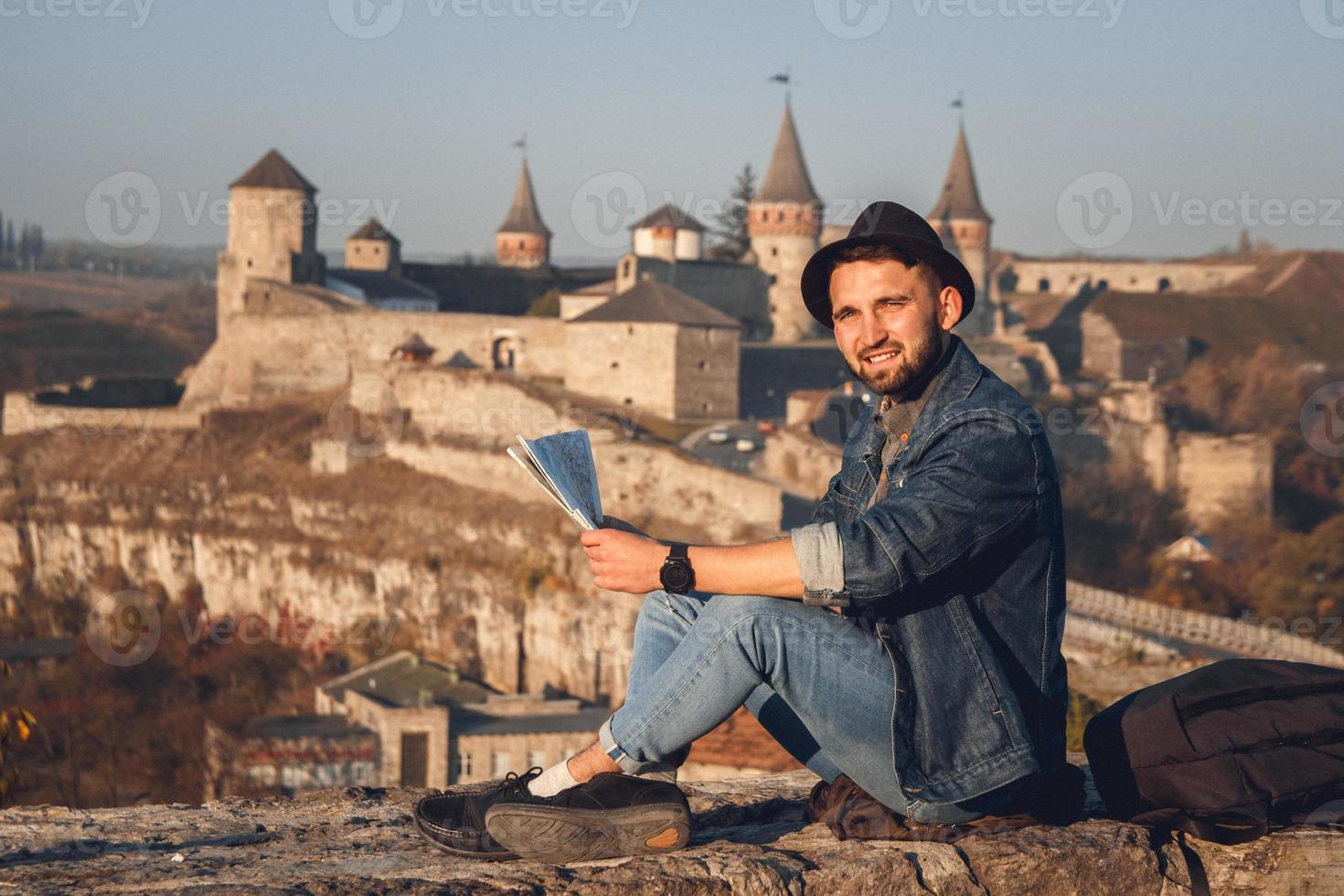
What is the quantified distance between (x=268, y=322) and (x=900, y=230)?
117 feet

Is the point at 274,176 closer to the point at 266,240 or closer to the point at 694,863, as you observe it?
the point at 266,240

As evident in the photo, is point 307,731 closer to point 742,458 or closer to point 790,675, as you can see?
point 742,458

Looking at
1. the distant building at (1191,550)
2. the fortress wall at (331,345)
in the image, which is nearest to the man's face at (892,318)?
the distant building at (1191,550)

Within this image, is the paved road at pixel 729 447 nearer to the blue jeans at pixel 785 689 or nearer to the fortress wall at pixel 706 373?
the fortress wall at pixel 706 373

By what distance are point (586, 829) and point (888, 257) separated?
1.48 metres

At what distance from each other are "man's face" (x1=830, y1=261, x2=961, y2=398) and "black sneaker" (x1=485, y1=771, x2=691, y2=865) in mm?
1098

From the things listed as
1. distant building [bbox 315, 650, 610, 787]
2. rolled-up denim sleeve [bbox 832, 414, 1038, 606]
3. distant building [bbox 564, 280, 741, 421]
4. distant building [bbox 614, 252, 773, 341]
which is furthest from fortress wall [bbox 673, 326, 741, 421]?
rolled-up denim sleeve [bbox 832, 414, 1038, 606]

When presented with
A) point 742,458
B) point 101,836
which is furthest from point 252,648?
point 101,836

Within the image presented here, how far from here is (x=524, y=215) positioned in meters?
54.2

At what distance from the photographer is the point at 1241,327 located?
47.6m

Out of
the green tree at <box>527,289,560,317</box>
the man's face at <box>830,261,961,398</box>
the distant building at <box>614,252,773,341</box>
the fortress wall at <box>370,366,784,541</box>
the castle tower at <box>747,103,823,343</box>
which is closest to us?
the man's face at <box>830,261,961,398</box>

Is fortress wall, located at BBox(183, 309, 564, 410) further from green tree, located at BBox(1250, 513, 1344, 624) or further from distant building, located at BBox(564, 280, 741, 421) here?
green tree, located at BBox(1250, 513, 1344, 624)

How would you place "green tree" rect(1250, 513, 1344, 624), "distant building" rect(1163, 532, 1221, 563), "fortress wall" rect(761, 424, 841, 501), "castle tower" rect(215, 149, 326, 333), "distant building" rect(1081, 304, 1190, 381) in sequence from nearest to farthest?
1. "green tree" rect(1250, 513, 1344, 624)
2. "fortress wall" rect(761, 424, 841, 501)
3. "distant building" rect(1163, 532, 1221, 563)
4. "castle tower" rect(215, 149, 326, 333)
5. "distant building" rect(1081, 304, 1190, 381)

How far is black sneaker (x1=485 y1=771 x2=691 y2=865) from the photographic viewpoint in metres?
3.48
